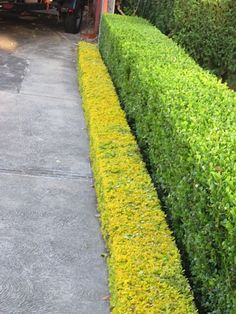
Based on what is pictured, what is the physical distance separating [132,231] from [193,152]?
2.68ft

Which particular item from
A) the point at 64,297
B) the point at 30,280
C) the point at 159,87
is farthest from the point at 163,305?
the point at 159,87

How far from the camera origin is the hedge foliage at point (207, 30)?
1052cm

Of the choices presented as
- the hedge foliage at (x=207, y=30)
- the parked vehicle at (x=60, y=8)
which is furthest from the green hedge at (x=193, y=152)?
the parked vehicle at (x=60, y=8)

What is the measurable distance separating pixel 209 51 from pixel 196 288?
7.91 metres

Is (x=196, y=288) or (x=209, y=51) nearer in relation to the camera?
(x=196, y=288)

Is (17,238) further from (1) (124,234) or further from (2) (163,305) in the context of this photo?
(2) (163,305)

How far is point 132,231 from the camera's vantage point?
159 inches

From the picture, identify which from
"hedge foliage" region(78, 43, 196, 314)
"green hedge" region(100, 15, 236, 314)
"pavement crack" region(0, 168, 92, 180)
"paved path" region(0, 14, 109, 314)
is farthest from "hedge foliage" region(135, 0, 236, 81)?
"pavement crack" region(0, 168, 92, 180)

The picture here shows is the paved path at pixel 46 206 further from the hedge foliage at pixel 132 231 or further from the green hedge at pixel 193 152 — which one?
the green hedge at pixel 193 152

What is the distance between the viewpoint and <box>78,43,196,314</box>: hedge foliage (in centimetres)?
327

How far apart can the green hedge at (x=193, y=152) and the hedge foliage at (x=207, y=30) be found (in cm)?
352

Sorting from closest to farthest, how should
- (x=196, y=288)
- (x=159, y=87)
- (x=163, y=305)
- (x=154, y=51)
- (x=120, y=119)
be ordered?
(x=163, y=305)
(x=196, y=288)
(x=159, y=87)
(x=120, y=119)
(x=154, y=51)

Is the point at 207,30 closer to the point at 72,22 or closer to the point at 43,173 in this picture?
the point at 72,22

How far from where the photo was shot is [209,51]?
1079cm
